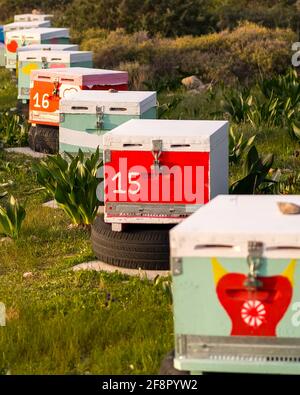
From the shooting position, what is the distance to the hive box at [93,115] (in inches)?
525

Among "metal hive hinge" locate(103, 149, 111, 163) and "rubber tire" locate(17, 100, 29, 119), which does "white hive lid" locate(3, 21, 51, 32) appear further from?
"metal hive hinge" locate(103, 149, 111, 163)

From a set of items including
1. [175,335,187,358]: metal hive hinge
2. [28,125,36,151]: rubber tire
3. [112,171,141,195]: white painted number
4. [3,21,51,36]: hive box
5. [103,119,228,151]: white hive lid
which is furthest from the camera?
[3,21,51,36]: hive box

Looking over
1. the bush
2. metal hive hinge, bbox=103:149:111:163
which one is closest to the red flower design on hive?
metal hive hinge, bbox=103:149:111:163

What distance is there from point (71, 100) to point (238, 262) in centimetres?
760

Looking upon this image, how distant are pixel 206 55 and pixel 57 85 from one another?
1176 cm

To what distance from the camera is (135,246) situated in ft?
33.3

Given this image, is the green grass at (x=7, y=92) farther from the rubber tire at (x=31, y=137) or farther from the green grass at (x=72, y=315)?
the green grass at (x=72, y=315)

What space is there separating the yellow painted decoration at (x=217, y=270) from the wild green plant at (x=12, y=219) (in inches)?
205

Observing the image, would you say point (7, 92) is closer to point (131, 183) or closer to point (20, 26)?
point (20, 26)

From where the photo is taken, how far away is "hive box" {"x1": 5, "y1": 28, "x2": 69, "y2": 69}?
27422 millimetres

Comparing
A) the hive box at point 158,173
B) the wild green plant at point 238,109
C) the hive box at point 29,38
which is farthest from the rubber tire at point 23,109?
the hive box at point 158,173

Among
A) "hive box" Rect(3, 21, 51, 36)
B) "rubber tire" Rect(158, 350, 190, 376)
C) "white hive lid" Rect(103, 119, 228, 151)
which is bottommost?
"hive box" Rect(3, 21, 51, 36)

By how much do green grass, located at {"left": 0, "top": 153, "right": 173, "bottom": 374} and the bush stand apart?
13928mm

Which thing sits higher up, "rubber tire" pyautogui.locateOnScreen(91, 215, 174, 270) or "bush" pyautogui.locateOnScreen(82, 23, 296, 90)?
"rubber tire" pyautogui.locateOnScreen(91, 215, 174, 270)
